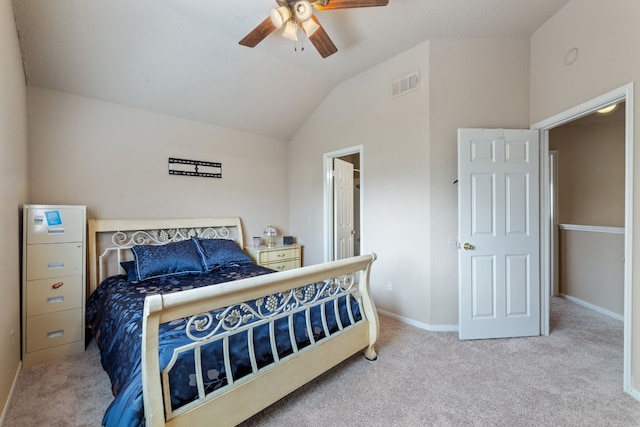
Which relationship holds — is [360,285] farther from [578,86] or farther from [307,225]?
[578,86]

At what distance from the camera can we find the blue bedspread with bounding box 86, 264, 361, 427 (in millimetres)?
1233

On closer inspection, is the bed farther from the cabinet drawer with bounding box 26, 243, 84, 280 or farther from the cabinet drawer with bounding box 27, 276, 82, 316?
the cabinet drawer with bounding box 26, 243, 84, 280

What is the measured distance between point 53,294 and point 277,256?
2.35 m

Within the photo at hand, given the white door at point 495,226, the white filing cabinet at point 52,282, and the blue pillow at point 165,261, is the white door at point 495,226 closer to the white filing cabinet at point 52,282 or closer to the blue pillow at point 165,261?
the blue pillow at point 165,261

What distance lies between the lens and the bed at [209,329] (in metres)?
1.21

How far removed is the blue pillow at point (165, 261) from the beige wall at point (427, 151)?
210 centimetres

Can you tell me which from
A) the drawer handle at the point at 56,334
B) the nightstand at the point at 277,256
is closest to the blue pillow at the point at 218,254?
the nightstand at the point at 277,256

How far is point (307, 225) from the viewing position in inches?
174

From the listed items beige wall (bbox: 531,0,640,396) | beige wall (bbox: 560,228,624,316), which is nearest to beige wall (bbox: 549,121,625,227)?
beige wall (bbox: 560,228,624,316)

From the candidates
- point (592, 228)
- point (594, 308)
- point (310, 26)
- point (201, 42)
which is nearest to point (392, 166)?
point (310, 26)

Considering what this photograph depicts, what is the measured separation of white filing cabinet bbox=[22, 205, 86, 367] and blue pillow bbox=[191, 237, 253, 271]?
105 cm

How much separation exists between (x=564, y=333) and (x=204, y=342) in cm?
345

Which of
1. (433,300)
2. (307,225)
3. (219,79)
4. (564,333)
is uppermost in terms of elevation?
(219,79)

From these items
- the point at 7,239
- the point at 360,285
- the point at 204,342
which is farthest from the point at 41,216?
the point at 360,285
